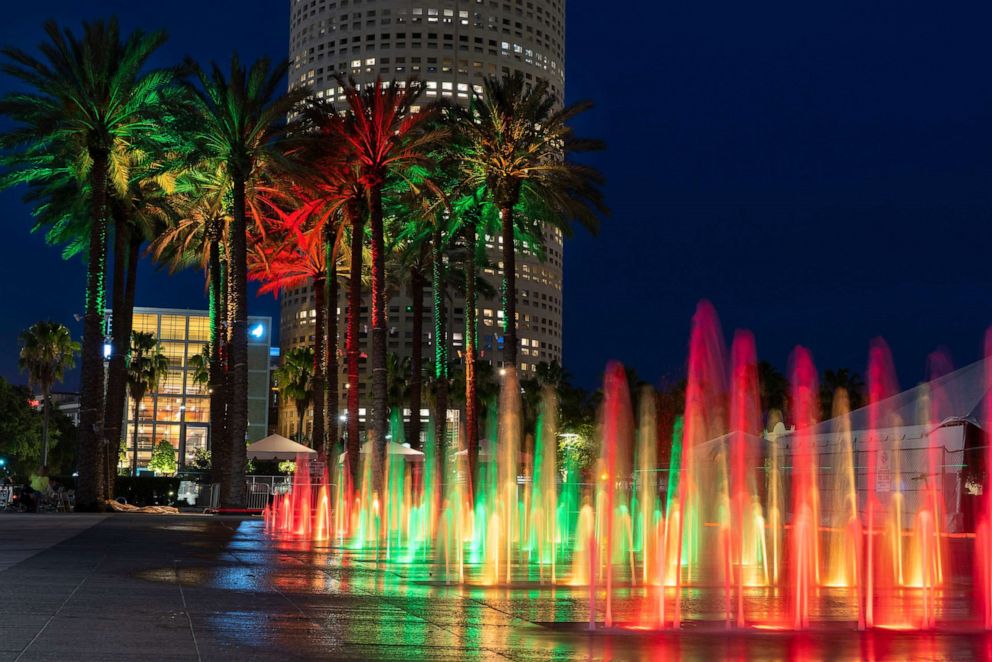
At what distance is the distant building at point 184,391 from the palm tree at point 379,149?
299ft

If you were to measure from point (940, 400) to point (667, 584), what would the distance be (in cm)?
1590

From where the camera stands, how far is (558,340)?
171000 mm

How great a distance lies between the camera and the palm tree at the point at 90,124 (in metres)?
35.7

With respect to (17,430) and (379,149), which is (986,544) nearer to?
(379,149)

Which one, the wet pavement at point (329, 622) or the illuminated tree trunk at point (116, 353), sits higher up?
the illuminated tree trunk at point (116, 353)

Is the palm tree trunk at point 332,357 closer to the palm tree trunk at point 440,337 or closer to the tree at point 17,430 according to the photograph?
the palm tree trunk at point 440,337

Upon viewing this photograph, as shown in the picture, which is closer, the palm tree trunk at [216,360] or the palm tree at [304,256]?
the palm tree at [304,256]

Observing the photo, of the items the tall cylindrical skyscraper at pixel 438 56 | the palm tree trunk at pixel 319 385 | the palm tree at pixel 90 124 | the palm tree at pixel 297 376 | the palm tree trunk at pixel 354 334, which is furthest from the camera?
the tall cylindrical skyscraper at pixel 438 56

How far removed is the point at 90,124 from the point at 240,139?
4.60 metres

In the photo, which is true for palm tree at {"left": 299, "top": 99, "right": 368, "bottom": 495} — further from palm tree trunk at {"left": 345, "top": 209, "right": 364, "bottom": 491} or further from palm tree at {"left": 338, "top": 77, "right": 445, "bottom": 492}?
palm tree at {"left": 338, "top": 77, "right": 445, "bottom": 492}

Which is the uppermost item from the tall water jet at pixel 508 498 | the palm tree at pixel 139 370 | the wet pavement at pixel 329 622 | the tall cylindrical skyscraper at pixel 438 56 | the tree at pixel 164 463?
the tall cylindrical skyscraper at pixel 438 56

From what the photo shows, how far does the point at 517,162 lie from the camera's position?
124 ft

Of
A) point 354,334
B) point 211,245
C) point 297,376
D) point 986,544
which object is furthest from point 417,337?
point 297,376

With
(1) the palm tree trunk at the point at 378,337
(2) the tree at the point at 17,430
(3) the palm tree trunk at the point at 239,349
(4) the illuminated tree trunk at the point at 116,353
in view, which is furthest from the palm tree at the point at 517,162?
(2) the tree at the point at 17,430
